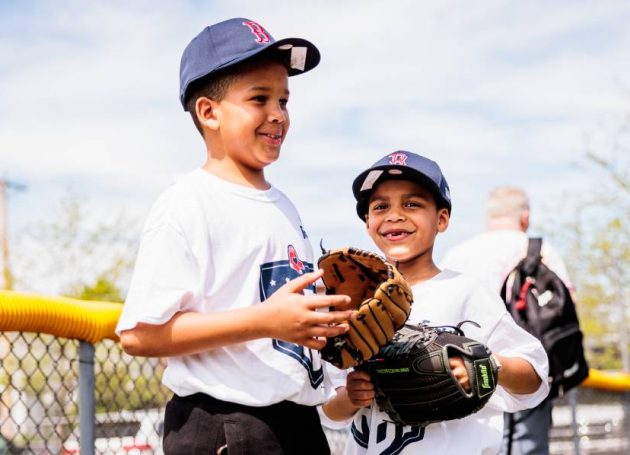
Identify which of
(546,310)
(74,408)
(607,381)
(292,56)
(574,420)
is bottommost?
(574,420)

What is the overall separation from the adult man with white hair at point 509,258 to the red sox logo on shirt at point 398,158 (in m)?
1.59

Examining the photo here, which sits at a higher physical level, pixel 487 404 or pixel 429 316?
pixel 429 316

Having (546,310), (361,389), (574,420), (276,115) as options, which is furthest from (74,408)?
(574,420)

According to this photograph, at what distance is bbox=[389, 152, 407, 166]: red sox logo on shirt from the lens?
3018 millimetres

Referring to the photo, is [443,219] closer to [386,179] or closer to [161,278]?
[386,179]

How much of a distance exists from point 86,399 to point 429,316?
1254 millimetres

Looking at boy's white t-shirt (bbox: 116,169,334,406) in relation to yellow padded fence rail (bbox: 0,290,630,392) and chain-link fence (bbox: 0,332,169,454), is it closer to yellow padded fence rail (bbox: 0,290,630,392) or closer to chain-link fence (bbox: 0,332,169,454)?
yellow padded fence rail (bbox: 0,290,630,392)

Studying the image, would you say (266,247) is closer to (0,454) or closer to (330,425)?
(330,425)

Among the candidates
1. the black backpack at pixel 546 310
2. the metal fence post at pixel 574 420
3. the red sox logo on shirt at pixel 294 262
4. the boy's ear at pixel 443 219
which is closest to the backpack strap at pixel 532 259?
the black backpack at pixel 546 310

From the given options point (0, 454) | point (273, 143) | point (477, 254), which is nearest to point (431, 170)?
point (273, 143)

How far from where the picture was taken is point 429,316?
2.90 m

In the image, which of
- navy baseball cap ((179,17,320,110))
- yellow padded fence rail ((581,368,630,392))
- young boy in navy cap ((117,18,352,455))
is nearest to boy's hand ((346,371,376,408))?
young boy in navy cap ((117,18,352,455))

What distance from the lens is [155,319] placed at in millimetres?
2076

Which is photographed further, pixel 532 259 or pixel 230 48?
pixel 532 259
